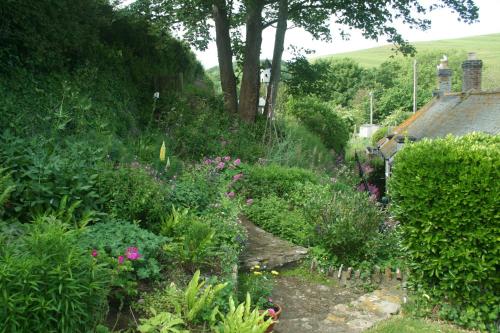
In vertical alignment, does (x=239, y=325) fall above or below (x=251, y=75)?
below

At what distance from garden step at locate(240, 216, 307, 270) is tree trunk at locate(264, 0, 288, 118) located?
20.9 ft

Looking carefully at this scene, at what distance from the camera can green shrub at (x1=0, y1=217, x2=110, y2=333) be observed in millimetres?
3045

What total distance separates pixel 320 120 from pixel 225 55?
568cm

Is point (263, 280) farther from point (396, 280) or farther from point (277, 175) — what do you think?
point (277, 175)

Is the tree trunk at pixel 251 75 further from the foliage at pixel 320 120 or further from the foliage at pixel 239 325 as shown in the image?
the foliage at pixel 239 325

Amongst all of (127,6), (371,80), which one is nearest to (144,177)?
(127,6)

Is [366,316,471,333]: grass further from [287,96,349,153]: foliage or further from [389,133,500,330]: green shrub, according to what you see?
[287,96,349,153]: foliage

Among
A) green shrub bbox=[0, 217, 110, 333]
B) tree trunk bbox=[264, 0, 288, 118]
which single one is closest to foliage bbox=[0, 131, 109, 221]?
green shrub bbox=[0, 217, 110, 333]

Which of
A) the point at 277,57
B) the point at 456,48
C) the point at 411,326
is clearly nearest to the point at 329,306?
the point at 411,326

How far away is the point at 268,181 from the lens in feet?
29.7

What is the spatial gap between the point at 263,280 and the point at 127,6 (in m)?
8.87

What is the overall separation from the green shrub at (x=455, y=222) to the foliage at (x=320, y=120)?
12.5 meters

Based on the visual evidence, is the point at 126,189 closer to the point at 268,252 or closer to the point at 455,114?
the point at 268,252

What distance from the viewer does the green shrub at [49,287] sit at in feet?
9.99
